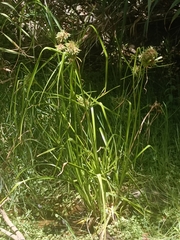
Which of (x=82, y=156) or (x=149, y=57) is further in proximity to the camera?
(x=82, y=156)

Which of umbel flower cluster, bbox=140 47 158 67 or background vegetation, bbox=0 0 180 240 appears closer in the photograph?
umbel flower cluster, bbox=140 47 158 67

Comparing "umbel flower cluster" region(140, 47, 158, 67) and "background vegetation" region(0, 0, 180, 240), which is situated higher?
"umbel flower cluster" region(140, 47, 158, 67)

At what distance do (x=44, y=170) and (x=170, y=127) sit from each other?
0.81 metres

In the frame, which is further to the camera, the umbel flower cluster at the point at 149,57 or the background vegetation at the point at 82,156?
the background vegetation at the point at 82,156

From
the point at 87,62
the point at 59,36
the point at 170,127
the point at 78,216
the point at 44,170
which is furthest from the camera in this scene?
the point at 87,62

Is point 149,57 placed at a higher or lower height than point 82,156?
higher

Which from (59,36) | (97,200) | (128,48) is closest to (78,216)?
(97,200)

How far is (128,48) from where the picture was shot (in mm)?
3301

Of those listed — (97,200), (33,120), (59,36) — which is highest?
(59,36)

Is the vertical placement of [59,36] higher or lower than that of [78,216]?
higher

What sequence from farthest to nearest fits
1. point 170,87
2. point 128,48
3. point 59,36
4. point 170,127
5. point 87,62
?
point 87,62, point 128,48, point 170,87, point 170,127, point 59,36

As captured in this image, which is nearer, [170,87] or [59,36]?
[59,36]

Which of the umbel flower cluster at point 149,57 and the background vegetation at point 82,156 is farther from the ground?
the umbel flower cluster at point 149,57

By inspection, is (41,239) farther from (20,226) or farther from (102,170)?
(102,170)
